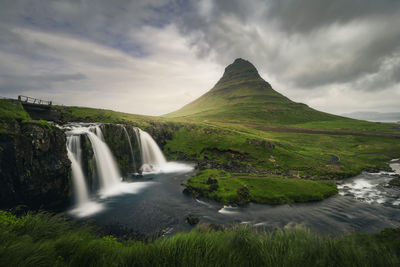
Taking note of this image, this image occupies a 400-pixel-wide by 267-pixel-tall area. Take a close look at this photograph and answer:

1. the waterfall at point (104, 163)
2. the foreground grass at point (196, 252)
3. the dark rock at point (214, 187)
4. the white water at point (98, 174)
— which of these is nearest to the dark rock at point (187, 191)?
the dark rock at point (214, 187)

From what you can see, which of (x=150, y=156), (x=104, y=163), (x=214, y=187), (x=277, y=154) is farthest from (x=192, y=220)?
(x=277, y=154)

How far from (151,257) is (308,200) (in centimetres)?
2975

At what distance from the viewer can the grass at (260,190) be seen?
26.4m

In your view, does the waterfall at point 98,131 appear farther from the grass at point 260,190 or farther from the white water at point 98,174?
the grass at point 260,190

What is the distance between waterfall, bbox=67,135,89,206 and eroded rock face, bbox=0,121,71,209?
1.48 m

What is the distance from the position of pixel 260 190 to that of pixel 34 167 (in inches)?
1298

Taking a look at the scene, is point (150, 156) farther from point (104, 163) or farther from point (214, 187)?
point (214, 187)

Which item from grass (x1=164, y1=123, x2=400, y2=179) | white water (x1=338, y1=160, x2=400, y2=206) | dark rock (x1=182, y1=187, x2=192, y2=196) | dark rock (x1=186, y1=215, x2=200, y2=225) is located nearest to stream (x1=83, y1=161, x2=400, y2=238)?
white water (x1=338, y1=160, x2=400, y2=206)

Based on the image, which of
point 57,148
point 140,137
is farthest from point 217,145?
point 57,148

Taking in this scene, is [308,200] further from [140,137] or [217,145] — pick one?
[140,137]

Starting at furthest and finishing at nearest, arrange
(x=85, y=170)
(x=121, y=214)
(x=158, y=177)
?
(x=158, y=177), (x=85, y=170), (x=121, y=214)

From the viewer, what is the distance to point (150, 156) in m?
49.8

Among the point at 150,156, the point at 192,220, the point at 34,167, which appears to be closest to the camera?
the point at 192,220

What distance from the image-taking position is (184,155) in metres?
57.5
